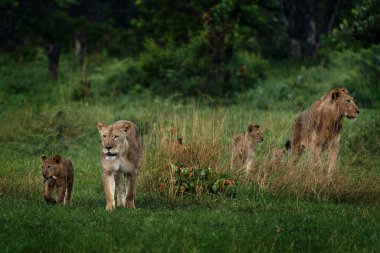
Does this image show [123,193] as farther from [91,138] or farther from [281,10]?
[281,10]

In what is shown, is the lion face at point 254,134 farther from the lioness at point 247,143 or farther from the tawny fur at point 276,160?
the tawny fur at point 276,160

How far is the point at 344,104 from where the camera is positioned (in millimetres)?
14648

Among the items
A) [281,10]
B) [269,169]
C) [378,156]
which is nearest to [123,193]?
[269,169]

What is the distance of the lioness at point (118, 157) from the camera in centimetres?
1163

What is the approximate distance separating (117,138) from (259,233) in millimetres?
2581

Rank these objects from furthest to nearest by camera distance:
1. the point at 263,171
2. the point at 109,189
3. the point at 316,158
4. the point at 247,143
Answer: the point at 247,143 → the point at 316,158 → the point at 263,171 → the point at 109,189

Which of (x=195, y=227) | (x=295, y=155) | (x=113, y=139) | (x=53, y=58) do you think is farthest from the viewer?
(x=53, y=58)

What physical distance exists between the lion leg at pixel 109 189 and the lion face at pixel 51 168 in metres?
0.70

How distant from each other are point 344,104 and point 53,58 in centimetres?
1829

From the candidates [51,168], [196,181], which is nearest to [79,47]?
[196,181]

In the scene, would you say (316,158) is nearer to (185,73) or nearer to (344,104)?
(344,104)

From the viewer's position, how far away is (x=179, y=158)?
45.9 ft

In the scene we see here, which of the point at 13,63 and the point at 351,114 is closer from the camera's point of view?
the point at 351,114

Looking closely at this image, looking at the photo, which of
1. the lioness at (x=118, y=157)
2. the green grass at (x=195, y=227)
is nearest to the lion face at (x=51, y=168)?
the green grass at (x=195, y=227)
